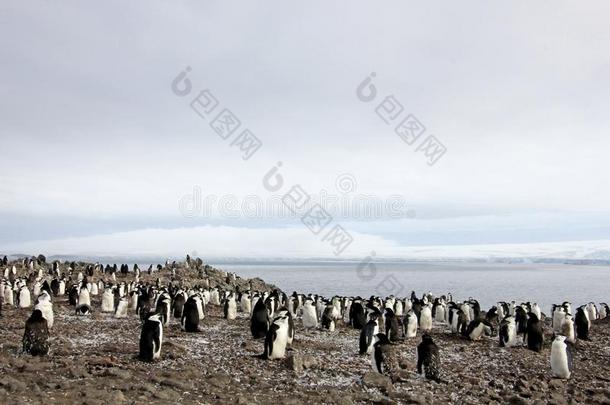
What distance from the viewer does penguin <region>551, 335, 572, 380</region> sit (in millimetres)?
12406

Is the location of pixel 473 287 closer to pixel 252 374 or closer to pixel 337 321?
pixel 337 321

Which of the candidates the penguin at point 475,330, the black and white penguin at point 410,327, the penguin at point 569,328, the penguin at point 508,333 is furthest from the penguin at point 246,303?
the penguin at point 569,328

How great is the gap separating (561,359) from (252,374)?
291 inches

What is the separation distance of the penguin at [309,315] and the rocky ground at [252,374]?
2.87 m

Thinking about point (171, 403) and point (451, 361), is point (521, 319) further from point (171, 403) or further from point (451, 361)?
point (171, 403)

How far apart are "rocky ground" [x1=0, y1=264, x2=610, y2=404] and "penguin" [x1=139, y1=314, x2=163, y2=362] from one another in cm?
27

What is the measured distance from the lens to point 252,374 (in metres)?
10.7

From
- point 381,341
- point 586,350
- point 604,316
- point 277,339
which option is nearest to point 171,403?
point 277,339

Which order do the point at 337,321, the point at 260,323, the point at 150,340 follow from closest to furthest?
the point at 150,340 < the point at 260,323 < the point at 337,321

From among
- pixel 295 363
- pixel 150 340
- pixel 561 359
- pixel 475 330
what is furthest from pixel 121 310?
pixel 561 359

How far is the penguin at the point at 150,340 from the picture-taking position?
1111cm

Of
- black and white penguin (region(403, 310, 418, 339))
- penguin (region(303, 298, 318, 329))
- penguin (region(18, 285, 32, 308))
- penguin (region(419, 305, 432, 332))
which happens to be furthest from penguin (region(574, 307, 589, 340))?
penguin (region(18, 285, 32, 308))

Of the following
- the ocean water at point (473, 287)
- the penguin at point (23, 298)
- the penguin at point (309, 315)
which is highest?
the penguin at point (23, 298)

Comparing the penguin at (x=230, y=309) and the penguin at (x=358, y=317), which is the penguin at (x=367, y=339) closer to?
the penguin at (x=358, y=317)
